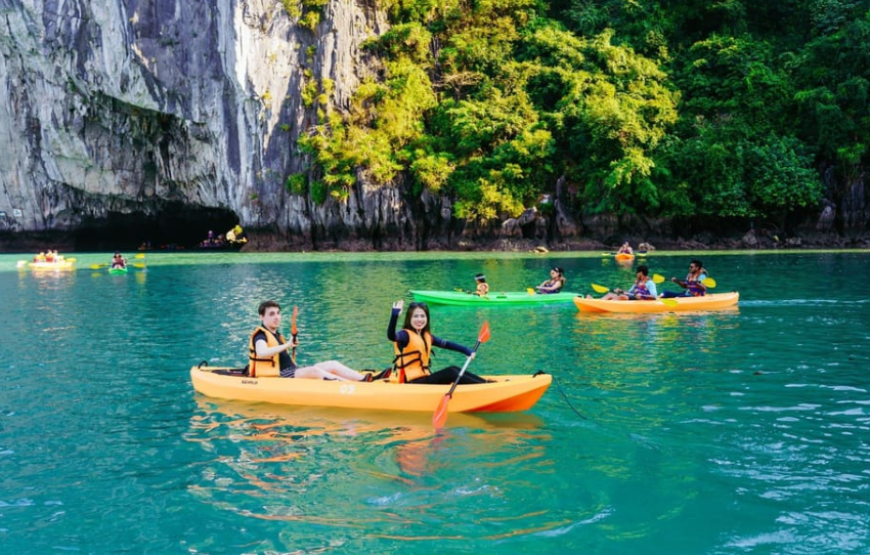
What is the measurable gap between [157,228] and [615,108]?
35430 mm

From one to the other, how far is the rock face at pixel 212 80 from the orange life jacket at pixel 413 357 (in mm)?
33216

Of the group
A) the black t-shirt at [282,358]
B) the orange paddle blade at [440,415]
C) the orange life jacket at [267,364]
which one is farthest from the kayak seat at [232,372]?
the orange paddle blade at [440,415]

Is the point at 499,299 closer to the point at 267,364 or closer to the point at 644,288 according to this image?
the point at 644,288

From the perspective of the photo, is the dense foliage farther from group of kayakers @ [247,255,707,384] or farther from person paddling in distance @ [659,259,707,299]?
group of kayakers @ [247,255,707,384]

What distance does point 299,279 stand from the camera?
940 inches

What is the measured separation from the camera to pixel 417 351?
820 cm

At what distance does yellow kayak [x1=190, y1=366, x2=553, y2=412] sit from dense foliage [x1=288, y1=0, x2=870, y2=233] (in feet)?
101

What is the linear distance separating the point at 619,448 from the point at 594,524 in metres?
1.65

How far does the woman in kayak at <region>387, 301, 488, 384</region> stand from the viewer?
8016 mm

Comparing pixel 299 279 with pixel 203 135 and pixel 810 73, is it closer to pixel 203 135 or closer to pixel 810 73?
pixel 203 135

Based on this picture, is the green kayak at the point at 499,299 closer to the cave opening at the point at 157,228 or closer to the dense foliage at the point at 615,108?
the dense foliage at the point at 615,108

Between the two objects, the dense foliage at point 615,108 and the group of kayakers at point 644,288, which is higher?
the dense foliage at point 615,108

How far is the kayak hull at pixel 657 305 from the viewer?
612 inches

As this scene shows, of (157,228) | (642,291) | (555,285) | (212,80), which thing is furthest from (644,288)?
(157,228)
